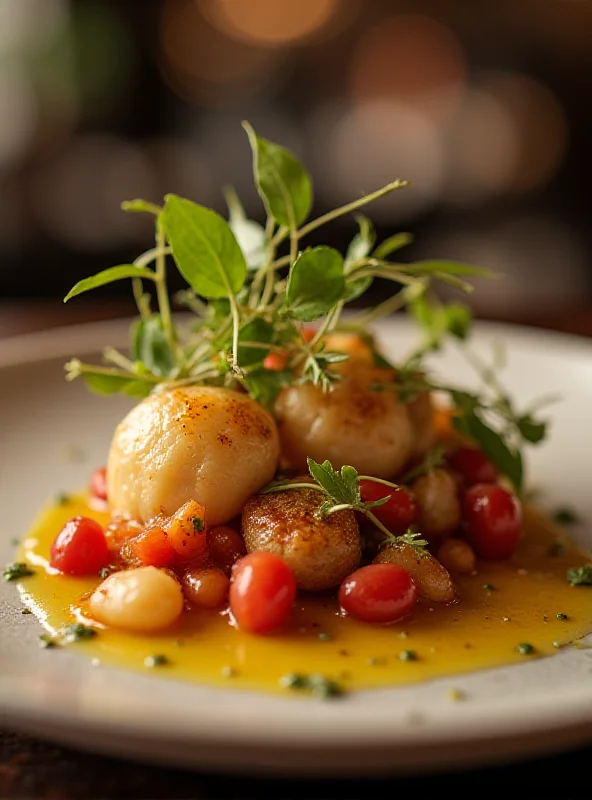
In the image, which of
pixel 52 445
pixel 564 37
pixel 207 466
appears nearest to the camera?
pixel 207 466

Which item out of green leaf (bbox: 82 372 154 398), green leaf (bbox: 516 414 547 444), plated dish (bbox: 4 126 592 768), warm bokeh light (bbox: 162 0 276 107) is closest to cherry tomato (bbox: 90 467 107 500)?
plated dish (bbox: 4 126 592 768)

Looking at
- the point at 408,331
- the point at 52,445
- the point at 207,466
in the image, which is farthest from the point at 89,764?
the point at 408,331

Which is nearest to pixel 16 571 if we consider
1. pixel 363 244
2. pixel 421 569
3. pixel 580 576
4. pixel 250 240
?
→ pixel 421 569

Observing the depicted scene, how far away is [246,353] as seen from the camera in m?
2.30

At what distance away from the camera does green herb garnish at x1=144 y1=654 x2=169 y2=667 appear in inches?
Answer: 68.9

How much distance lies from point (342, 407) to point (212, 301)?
43cm

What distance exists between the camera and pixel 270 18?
8055 mm

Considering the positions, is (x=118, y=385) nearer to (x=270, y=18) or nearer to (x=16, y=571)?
(x=16, y=571)

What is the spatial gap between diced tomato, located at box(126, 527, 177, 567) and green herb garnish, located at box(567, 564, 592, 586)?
0.95m

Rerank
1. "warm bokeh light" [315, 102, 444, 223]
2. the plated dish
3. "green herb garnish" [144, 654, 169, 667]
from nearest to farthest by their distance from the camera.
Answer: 1. "green herb garnish" [144, 654, 169, 667]
2. the plated dish
3. "warm bokeh light" [315, 102, 444, 223]

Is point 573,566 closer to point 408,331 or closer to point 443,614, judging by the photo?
point 443,614

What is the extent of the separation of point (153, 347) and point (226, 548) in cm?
66

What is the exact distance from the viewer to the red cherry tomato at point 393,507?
2252mm

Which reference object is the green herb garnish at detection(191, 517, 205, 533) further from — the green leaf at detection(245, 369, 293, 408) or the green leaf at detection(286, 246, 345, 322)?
the green leaf at detection(286, 246, 345, 322)
